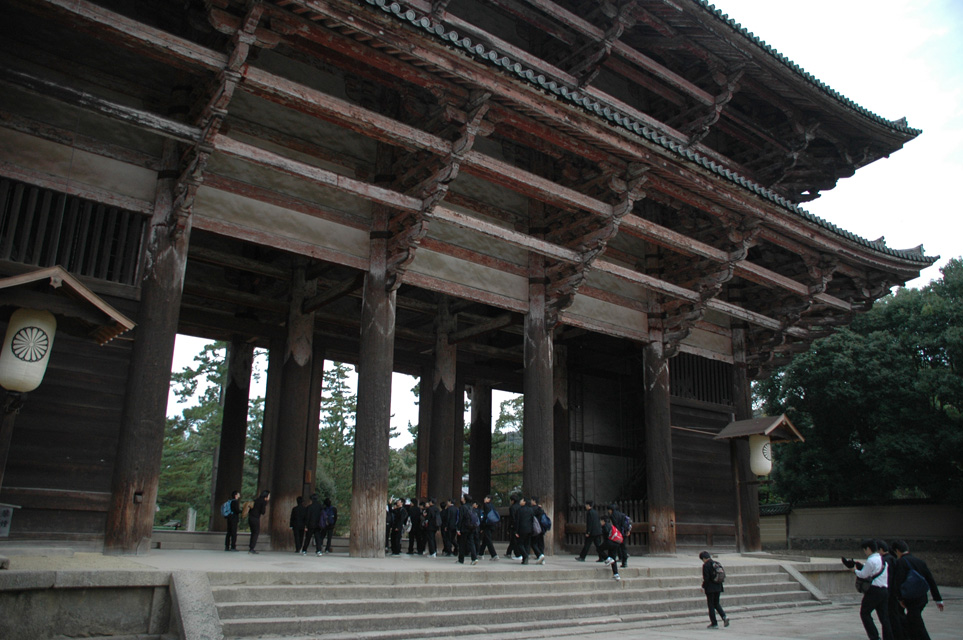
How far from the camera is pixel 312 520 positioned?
451 inches

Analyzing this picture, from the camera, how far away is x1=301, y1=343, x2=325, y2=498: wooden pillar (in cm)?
1480

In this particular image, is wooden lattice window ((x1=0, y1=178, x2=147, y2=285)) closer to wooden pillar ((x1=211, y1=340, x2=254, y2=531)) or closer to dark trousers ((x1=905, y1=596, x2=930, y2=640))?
wooden pillar ((x1=211, y1=340, x2=254, y2=531))

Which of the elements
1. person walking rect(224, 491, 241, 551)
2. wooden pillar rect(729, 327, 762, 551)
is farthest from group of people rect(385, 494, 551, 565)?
wooden pillar rect(729, 327, 762, 551)

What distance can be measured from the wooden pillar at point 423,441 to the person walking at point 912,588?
9314 millimetres

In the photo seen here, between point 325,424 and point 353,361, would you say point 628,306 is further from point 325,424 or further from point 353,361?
point 325,424

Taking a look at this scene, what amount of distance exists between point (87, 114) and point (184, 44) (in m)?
1.89

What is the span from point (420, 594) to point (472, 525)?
2.61 m

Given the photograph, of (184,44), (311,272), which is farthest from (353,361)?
(184,44)

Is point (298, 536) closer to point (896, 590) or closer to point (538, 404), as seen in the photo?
point (538, 404)

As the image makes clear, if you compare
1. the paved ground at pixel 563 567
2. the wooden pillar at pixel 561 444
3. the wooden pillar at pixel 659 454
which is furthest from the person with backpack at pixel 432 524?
the wooden pillar at pixel 561 444

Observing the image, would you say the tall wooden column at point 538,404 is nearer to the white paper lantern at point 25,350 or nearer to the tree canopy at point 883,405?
the white paper lantern at point 25,350

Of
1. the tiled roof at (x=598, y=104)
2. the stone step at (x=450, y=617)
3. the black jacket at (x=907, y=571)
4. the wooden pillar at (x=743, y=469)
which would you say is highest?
the tiled roof at (x=598, y=104)

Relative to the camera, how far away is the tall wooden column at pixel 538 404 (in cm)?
1264

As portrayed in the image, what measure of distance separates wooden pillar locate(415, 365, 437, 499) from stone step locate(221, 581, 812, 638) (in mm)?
6020
